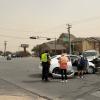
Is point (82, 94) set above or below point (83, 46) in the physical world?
below

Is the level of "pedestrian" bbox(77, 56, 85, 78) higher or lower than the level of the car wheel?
higher

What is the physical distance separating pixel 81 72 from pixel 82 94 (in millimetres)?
9000

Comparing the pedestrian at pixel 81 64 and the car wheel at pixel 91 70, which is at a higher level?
the pedestrian at pixel 81 64

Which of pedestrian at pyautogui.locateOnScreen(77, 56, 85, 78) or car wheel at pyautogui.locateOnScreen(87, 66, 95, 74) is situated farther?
car wheel at pyautogui.locateOnScreen(87, 66, 95, 74)

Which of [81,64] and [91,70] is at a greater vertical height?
[81,64]

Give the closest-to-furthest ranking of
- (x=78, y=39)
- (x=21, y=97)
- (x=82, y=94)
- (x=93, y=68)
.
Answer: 1. (x=21, y=97)
2. (x=82, y=94)
3. (x=93, y=68)
4. (x=78, y=39)

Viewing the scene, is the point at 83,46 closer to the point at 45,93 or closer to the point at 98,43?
the point at 98,43

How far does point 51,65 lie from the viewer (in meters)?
25.3

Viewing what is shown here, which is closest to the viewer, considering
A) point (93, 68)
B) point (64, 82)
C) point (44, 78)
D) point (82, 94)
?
point (82, 94)

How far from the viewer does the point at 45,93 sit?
16.8 metres

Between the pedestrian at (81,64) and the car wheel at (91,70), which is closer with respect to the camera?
the pedestrian at (81,64)

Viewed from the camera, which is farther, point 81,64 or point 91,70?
point 91,70

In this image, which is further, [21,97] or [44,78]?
[44,78]

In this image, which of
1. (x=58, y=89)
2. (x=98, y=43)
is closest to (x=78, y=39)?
(x=98, y=43)
